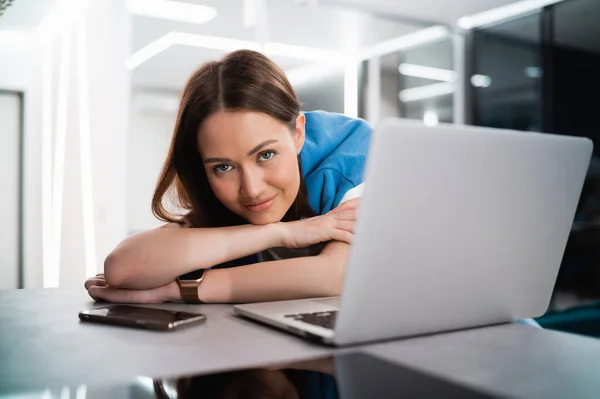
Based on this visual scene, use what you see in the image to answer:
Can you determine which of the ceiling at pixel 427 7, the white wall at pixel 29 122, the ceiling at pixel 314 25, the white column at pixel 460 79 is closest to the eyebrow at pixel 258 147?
the ceiling at pixel 314 25

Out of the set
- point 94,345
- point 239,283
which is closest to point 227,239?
→ point 239,283

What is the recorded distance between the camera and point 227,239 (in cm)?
114

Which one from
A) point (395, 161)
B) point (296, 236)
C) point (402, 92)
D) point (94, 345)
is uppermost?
point (402, 92)

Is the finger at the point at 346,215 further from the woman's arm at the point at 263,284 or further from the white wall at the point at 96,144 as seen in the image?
the white wall at the point at 96,144

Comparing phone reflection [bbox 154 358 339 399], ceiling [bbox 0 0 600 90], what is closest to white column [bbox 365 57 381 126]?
ceiling [bbox 0 0 600 90]

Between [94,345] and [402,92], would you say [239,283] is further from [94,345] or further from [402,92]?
[402,92]

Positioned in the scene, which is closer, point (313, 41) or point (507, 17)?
point (313, 41)

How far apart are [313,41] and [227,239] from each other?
4.45 meters

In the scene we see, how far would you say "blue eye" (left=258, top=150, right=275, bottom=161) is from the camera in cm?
124

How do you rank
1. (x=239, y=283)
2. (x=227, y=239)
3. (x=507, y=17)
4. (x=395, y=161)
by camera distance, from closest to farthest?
(x=395, y=161) → (x=239, y=283) → (x=227, y=239) → (x=507, y=17)

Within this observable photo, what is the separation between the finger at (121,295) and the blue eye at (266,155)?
361 mm

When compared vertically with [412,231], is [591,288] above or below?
below

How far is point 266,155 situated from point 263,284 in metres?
0.33

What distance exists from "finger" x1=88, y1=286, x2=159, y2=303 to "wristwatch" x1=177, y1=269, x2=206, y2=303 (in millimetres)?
55
